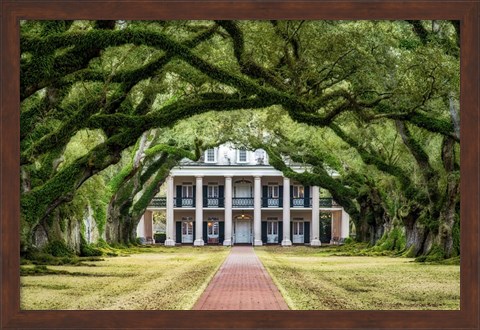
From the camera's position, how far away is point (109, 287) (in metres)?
19.8

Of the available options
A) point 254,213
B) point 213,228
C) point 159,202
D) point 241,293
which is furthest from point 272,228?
point 241,293

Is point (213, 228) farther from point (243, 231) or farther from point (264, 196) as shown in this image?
point (264, 196)

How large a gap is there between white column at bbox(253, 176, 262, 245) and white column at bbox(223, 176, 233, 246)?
171 cm

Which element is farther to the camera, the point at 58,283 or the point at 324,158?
the point at 324,158

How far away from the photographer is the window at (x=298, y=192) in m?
62.2

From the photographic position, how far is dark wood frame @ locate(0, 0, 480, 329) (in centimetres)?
1025

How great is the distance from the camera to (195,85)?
21.3 m

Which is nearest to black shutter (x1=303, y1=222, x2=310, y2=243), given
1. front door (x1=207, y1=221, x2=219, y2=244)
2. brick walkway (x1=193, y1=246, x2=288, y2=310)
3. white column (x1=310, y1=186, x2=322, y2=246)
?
white column (x1=310, y1=186, x2=322, y2=246)

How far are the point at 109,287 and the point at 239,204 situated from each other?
138 ft

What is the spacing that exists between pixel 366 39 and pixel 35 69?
7.09 meters

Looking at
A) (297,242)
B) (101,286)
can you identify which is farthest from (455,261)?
(297,242)

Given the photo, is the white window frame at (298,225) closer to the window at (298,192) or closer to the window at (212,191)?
the window at (298,192)

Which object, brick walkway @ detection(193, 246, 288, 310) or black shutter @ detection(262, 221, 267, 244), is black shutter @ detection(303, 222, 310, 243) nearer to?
black shutter @ detection(262, 221, 267, 244)
